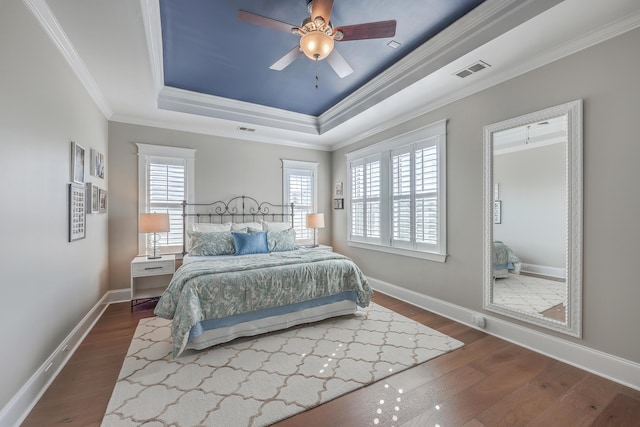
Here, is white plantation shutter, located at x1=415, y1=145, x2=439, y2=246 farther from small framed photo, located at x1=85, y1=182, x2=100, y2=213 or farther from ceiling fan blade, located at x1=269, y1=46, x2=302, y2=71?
small framed photo, located at x1=85, y1=182, x2=100, y2=213

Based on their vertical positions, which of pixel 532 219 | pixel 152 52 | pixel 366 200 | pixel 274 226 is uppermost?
A: pixel 152 52

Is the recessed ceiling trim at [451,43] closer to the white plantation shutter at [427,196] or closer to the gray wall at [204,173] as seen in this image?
the white plantation shutter at [427,196]

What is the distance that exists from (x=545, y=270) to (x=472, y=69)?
7.05ft

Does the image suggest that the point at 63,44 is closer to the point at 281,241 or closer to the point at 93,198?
the point at 93,198

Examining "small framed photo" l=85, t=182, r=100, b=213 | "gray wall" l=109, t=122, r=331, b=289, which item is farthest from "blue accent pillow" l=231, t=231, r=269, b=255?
"small framed photo" l=85, t=182, r=100, b=213

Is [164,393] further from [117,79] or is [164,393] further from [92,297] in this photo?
[117,79]

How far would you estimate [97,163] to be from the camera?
352 centimetres

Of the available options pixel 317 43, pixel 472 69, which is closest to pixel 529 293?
pixel 472 69

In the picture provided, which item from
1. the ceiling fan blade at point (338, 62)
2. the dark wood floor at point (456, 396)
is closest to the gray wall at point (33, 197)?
the dark wood floor at point (456, 396)

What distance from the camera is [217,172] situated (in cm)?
487

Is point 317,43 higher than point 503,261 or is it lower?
higher

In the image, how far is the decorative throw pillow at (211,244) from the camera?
394 cm

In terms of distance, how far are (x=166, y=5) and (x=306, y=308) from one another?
3.23 metres

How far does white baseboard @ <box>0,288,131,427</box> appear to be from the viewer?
1.73 m
